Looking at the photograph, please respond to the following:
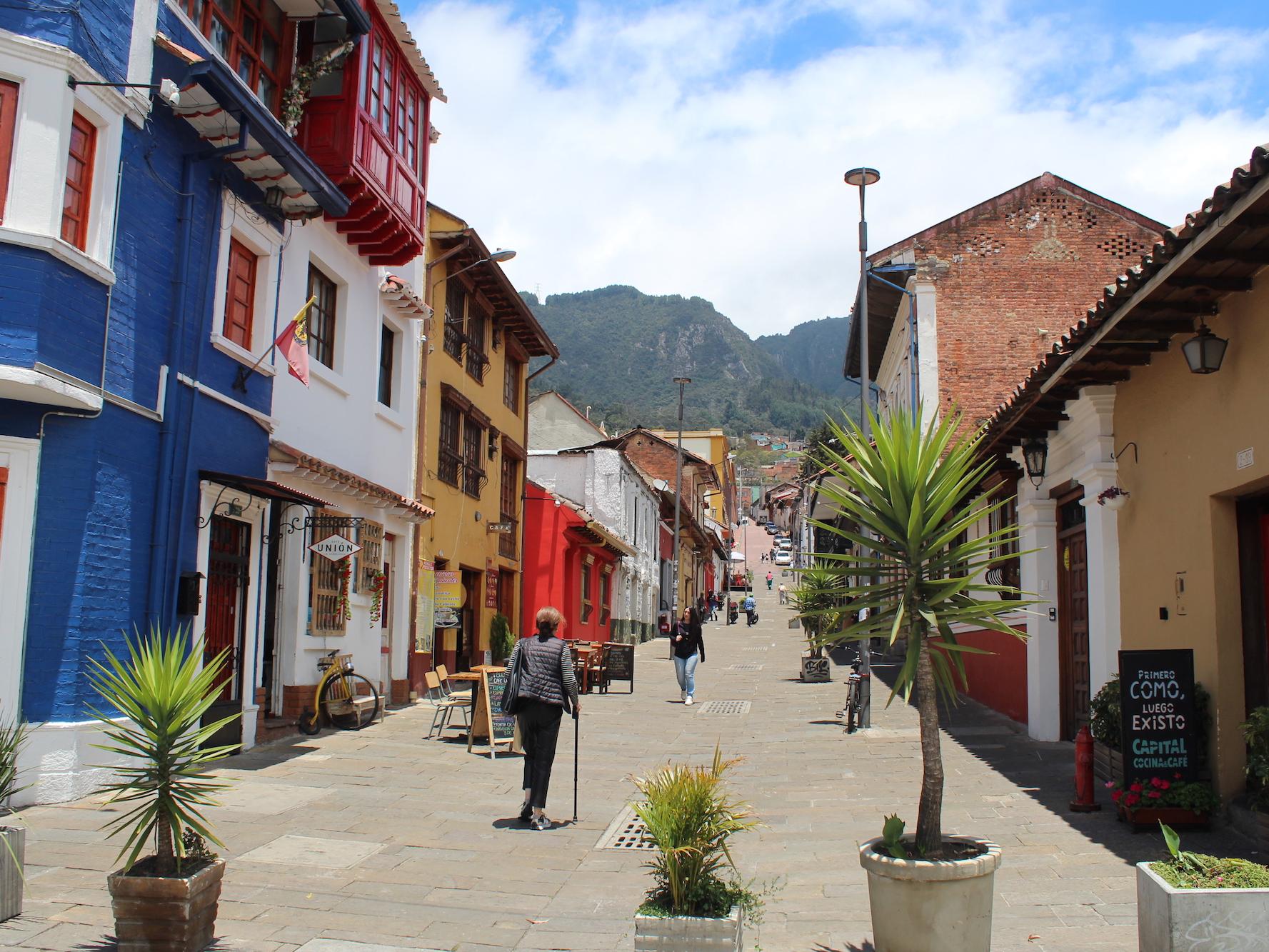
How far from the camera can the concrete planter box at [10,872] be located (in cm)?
562

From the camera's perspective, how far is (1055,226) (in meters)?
20.1

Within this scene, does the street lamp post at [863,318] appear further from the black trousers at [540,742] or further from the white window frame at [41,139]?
the white window frame at [41,139]

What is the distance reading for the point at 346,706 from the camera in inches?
527

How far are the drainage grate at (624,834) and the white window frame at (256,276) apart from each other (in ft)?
20.4

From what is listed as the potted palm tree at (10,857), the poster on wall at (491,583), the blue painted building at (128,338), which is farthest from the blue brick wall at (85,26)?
the poster on wall at (491,583)

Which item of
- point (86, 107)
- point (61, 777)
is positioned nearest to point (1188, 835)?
point (61, 777)

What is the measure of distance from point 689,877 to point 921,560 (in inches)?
79.0

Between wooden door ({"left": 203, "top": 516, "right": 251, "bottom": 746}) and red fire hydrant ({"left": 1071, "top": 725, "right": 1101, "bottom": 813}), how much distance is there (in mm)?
7936

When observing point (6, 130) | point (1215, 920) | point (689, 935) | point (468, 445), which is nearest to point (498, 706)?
point (6, 130)

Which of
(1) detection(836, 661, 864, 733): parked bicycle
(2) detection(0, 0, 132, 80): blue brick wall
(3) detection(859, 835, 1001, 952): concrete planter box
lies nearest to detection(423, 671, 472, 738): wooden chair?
(1) detection(836, 661, 864, 733): parked bicycle

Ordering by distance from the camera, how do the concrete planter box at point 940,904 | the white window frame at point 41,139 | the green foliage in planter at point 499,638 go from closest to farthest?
the concrete planter box at point 940,904, the white window frame at point 41,139, the green foliage in planter at point 499,638

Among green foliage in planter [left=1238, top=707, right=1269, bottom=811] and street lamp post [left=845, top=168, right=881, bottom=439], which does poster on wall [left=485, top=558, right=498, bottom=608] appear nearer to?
street lamp post [left=845, top=168, right=881, bottom=439]

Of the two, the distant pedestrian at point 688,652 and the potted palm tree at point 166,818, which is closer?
the potted palm tree at point 166,818

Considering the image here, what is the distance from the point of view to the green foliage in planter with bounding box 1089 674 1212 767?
8.18 metres
